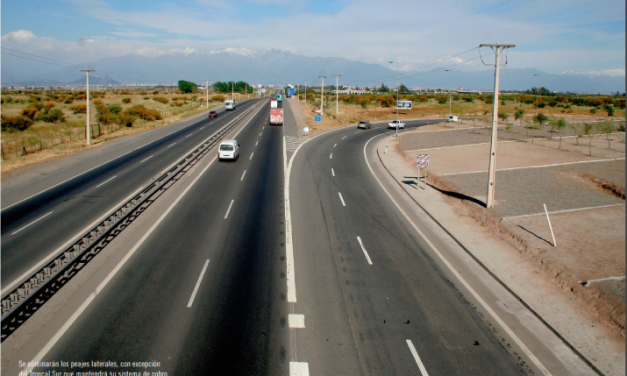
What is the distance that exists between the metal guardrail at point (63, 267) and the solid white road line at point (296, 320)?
270 inches

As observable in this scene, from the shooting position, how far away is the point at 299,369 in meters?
8.55

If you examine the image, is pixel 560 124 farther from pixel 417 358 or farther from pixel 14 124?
pixel 14 124

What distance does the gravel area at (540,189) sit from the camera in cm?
2125

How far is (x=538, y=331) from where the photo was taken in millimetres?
10359

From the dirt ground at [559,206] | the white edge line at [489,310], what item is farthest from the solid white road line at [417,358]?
the dirt ground at [559,206]

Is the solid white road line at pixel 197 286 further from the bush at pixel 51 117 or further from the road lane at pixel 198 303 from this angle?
the bush at pixel 51 117

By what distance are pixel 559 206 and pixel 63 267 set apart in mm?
23032

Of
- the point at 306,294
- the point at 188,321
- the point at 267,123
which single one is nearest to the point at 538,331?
the point at 306,294

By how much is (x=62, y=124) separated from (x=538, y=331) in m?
66.6

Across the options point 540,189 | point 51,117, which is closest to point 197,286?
point 540,189

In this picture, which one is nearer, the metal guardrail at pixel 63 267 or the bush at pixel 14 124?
the metal guardrail at pixel 63 267

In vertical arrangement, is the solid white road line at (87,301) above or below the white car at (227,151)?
below

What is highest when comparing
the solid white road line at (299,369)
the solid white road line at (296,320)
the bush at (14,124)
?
the bush at (14,124)

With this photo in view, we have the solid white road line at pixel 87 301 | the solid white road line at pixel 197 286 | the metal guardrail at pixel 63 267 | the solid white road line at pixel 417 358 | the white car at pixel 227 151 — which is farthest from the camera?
the white car at pixel 227 151
